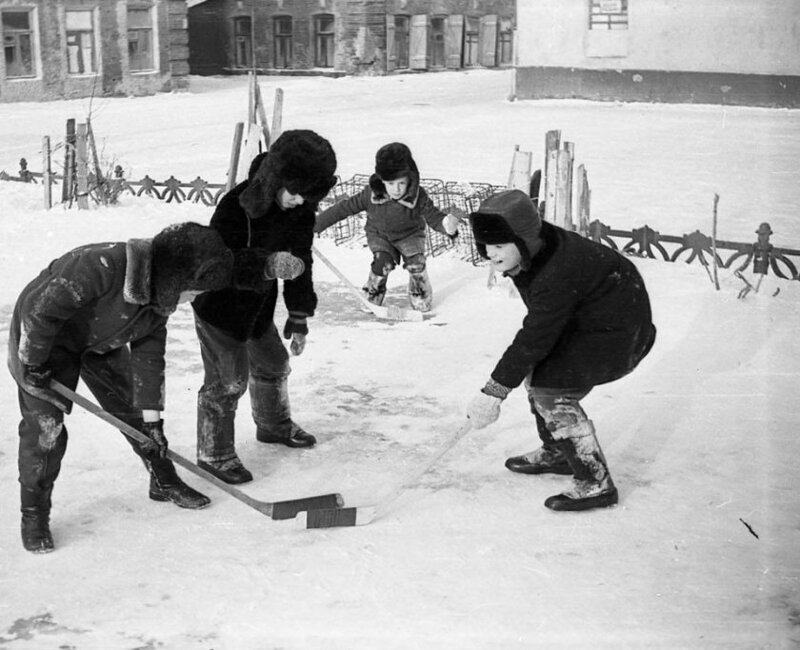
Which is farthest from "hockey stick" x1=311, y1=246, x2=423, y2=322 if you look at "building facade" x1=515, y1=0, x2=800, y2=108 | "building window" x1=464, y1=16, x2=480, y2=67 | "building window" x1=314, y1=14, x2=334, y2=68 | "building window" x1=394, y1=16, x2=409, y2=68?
"building window" x1=464, y1=16, x2=480, y2=67

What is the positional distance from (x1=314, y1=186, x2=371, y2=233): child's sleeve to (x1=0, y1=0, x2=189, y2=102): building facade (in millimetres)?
16984

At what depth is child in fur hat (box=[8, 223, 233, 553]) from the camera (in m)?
3.80

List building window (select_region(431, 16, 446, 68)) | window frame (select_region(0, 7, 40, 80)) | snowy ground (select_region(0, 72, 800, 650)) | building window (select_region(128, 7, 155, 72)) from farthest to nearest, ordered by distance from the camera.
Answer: building window (select_region(431, 16, 446, 68)) < building window (select_region(128, 7, 155, 72)) < window frame (select_region(0, 7, 40, 80)) < snowy ground (select_region(0, 72, 800, 650))

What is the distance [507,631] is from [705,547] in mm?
1008

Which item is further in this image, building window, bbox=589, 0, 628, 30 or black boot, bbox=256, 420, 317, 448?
building window, bbox=589, 0, 628, 30

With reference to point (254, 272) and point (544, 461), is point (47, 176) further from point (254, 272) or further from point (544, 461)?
point (544, 461)

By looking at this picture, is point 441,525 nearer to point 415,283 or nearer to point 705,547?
point 705,547

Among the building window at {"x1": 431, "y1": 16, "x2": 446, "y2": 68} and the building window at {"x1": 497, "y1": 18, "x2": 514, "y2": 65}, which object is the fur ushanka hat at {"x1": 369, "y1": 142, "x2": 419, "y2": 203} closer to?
the building window at {"x1": 431, "y1": 16, "x2": 446, "y2": 68}

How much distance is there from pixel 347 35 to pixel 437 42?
3.26 metres

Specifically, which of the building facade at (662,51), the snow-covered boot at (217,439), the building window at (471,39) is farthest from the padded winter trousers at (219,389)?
the building window at (471,39)

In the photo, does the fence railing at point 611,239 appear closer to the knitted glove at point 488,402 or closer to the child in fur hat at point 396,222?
the child in fur hat at point 396,222

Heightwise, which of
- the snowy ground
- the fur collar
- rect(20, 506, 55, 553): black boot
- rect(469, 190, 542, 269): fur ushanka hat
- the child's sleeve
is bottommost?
the snowy ground

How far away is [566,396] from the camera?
173 inches

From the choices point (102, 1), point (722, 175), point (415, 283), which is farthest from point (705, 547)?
point (102, 1)
